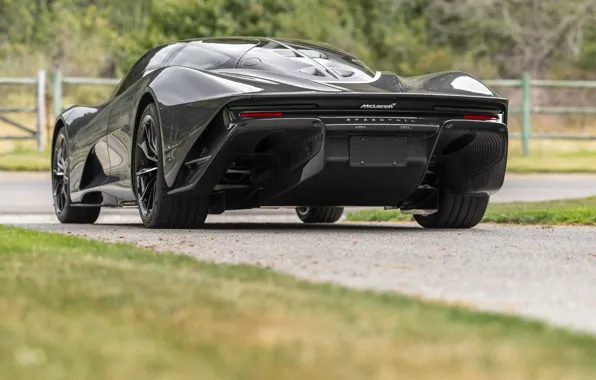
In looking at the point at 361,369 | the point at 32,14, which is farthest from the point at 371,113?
the point at 32,14

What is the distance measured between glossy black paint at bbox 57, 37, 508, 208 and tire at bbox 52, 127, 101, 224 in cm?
163

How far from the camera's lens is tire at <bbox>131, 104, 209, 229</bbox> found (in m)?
8.85

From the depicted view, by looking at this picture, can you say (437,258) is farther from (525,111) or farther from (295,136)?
(525,111)

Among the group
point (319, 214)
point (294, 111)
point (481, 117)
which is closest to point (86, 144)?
point (319, 214)

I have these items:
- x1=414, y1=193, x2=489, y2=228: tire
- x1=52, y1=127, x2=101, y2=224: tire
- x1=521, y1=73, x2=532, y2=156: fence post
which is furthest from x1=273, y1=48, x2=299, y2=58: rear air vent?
x1=521, y1=73, x2=532, y2=156: fence post

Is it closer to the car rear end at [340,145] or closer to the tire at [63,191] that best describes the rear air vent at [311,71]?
the car rear end at [340,145]

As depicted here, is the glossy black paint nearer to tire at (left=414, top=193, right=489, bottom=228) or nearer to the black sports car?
the black sports car

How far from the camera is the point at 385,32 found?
41.6 meters

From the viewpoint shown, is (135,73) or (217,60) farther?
(135,73)

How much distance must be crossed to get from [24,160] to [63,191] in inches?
523

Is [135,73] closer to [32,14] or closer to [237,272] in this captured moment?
[237,272]

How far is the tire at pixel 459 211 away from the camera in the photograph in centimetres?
955

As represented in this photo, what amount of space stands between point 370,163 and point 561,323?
153 inches

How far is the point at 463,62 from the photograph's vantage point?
4250 centimetres
